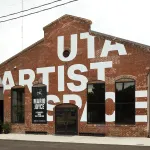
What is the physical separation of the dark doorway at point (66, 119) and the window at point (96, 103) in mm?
1302

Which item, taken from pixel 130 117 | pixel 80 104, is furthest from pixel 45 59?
pixel 130 117

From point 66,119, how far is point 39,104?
114 inches

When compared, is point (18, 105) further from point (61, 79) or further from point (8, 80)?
point (61, 79)

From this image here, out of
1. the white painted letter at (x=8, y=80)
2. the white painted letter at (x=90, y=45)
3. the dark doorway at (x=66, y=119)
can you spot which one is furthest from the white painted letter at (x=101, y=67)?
the white painted letter at (x=8, y=80)

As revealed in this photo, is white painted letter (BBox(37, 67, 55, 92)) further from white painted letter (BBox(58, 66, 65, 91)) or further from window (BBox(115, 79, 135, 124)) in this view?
window (BBox(115, 79, 135, 124))

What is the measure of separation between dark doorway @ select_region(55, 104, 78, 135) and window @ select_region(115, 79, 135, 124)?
3.69 m

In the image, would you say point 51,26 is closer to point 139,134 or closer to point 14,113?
point 14,113

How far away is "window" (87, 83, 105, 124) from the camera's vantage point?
89.8ft

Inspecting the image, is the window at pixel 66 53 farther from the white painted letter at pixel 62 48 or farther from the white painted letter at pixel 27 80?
the white painted letter at pixel 27 80

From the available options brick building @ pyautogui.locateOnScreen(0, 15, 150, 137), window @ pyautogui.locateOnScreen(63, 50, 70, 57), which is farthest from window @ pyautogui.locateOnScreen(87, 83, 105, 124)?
window @ pyautogui.locateOnScreen(63, 50, 70, 57)

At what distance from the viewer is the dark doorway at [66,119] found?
2844 centimetres

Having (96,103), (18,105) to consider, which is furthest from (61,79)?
(18,105)

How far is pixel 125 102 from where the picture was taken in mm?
26422

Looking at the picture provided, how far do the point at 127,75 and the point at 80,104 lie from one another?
4.54 meters
